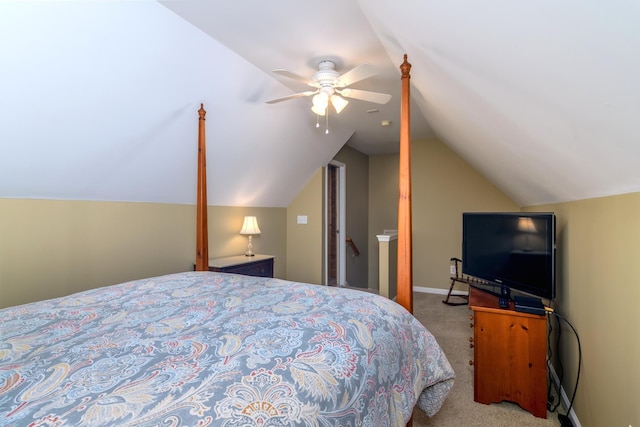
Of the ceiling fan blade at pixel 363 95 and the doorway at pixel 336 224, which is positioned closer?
the ceiling fan blade at pixel 363 95

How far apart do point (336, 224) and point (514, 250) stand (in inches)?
121

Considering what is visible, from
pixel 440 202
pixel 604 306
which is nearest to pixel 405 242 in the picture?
pixel 604 306

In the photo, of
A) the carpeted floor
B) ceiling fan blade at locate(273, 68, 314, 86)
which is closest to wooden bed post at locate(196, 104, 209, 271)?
ceiling fan blade at locate(273, 68, 314, 86)

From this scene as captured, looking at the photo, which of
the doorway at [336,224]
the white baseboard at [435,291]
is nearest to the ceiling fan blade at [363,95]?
the doorway at [336,224]

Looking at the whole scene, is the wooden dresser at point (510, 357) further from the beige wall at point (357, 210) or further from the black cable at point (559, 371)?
the beige wall at point (357, 210)

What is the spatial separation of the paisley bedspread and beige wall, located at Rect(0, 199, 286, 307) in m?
0.90

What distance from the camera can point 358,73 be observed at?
2.12m

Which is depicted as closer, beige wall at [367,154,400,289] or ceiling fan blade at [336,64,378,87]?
ceiling fan blade at [336,64,378,87]

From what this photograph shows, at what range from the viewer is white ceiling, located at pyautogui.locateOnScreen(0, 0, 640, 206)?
867 millimetres

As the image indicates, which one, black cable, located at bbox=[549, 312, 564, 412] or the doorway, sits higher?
the doorway

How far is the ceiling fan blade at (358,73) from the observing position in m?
2.03

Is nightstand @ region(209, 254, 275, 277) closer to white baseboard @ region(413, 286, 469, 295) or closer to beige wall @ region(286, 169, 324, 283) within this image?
beige wall @ region(286, 169, 324, 283)

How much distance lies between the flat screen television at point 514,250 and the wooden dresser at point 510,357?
0.22m

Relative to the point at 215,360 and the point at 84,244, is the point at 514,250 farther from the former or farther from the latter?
the point at 84,244
